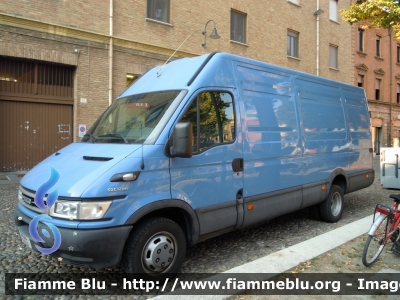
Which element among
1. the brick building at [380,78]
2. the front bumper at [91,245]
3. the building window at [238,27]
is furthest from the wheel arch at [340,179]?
the brick building at [380,78]

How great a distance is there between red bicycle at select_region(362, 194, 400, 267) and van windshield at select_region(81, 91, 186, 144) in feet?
9.28

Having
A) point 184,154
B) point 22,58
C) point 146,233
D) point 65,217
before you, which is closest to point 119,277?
point 146,233

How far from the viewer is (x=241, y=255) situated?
4.62 m

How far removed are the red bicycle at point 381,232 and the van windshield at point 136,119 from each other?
2.83 m

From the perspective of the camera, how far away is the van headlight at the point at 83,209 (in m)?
3.10

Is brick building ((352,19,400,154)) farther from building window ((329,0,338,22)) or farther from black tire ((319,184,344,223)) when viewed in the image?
black tire ((319,184,344,223))

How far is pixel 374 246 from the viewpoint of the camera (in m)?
4.29

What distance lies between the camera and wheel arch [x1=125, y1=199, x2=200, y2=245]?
3.42 meters

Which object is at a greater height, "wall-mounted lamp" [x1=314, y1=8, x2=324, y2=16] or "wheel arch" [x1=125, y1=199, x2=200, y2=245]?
"wall-mounted lamp" [x1=314, y1=8, x2=324, y2=16]

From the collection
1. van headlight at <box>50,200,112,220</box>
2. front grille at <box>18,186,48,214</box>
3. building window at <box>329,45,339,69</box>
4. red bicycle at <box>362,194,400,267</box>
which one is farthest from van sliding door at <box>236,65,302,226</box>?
building window at <box>329,45,339,69</box>

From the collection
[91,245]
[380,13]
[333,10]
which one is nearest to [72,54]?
[91,245]

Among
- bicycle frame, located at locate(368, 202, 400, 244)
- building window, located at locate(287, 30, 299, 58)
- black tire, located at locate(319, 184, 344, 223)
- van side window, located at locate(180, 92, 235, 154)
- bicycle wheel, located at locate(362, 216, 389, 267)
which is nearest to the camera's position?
van side window, located at locate(180, 92, 235, 154)

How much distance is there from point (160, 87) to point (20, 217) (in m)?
2.18

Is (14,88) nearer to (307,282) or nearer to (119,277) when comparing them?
(119,277)
